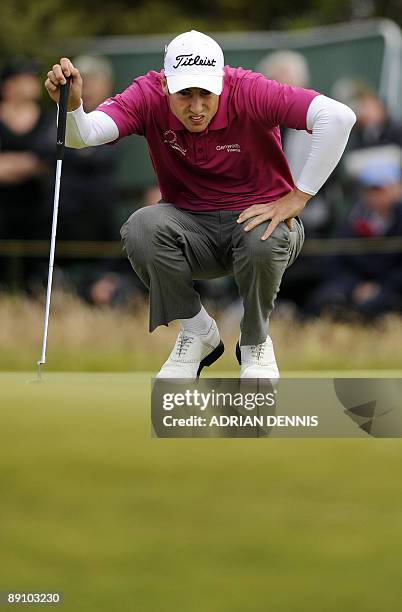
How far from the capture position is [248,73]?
17.4ft

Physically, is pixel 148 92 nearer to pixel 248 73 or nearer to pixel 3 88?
pixel 248 73

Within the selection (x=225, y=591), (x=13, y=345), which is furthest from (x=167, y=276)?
(x=13, y=345)

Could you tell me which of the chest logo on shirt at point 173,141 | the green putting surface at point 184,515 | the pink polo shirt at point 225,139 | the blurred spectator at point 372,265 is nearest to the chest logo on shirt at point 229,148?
the pink polo shirt at point 225,139

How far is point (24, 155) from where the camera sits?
9.35 m

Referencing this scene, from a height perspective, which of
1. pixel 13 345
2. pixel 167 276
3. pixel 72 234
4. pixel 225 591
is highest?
pixel 72 234

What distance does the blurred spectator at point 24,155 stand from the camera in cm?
927

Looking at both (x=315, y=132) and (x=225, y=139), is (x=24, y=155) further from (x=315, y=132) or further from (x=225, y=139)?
(x=315, y=132)

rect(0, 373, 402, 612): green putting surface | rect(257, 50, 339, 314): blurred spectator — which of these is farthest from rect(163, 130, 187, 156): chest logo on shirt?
rect(257, 50, 339, 314): blurred spectator

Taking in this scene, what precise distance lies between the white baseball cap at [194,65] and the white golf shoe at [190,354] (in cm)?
98

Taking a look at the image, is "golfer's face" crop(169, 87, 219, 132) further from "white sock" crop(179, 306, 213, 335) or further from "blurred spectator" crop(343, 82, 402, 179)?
"blurred spectator" crop(343, 82, 402, 179)

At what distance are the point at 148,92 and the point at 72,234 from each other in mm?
4387

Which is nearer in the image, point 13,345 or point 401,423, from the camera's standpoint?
point 401,423

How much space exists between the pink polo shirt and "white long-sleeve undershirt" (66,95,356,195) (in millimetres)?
40

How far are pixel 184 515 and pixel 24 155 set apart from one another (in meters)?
5.01
